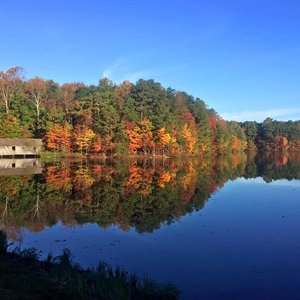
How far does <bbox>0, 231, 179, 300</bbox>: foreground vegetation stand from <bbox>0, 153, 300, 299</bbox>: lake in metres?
1.02

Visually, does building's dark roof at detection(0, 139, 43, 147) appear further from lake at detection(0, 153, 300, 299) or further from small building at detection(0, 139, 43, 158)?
lake at detection(0, 153, 300, 299)

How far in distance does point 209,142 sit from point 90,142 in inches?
1454

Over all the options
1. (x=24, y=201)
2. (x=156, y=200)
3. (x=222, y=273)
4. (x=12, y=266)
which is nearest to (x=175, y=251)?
(x=222, y=273)

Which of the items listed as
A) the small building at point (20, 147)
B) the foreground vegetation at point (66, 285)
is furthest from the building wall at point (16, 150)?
the foreground vegetation at point (66, 285)

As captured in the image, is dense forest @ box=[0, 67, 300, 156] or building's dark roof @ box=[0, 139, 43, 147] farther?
dense forest @ box=[0, 67, 300, 156]

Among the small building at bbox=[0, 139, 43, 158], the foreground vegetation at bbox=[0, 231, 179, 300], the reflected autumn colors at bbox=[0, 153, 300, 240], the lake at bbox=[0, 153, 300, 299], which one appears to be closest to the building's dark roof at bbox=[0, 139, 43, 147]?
the small building at bbox=[0, 139, 43, 158]

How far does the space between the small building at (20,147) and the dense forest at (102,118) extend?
1.88 meters

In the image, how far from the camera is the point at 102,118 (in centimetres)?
6694

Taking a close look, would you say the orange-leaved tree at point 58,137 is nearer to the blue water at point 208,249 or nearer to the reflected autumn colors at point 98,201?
the reflected autumn colors at point 98,201

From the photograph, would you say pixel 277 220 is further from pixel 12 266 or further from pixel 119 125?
pixel 119 125

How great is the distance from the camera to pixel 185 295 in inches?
332

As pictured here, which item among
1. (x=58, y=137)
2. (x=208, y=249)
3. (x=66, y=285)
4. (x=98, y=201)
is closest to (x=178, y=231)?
(x=208, y=249)

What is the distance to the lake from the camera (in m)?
9.61

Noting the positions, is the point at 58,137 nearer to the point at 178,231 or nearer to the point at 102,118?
the point at 102,118
